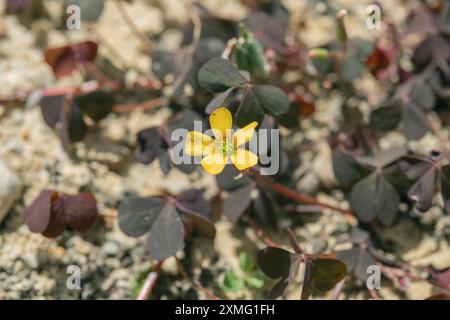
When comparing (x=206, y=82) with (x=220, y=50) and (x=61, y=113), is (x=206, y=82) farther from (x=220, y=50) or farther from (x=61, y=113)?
(x=61, y=113)

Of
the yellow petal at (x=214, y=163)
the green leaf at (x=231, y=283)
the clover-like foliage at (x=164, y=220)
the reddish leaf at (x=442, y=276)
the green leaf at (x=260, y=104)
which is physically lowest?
the green leaf at (x=231, y=283)

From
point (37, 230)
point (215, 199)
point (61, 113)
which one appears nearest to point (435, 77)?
point (215, 199)

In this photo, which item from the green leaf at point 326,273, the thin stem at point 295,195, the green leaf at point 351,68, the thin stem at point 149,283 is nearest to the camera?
the green leaf at point 326,273

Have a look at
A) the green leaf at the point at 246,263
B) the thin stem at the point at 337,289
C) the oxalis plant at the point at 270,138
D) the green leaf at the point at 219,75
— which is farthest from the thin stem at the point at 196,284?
the green leaf at the point at 219,75

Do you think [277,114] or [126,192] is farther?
[126,192]

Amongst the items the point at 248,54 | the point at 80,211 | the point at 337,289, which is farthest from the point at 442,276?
the point at 80,211

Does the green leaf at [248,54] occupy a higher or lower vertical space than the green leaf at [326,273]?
higher

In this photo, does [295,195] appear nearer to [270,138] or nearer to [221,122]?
[270,138]

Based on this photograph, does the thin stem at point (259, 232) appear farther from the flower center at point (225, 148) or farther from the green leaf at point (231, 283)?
the flower center at point (225, 148)
